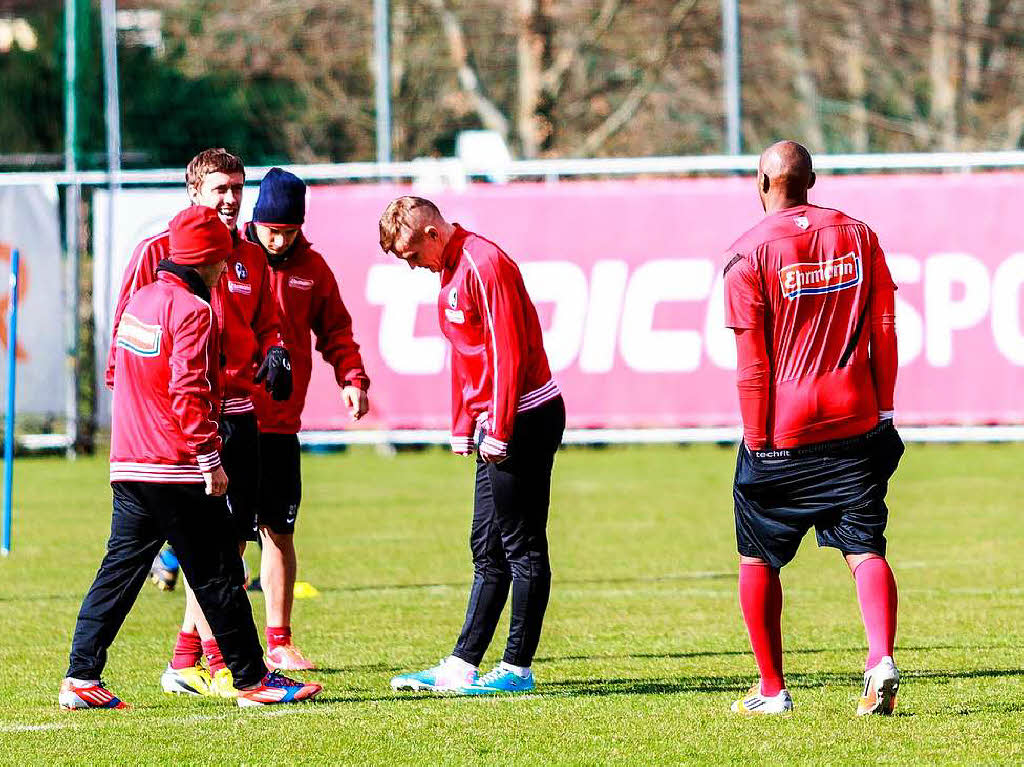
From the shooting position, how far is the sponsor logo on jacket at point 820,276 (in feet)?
22.9

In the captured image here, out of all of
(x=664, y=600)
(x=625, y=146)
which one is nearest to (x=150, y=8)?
(x=625, y=146)

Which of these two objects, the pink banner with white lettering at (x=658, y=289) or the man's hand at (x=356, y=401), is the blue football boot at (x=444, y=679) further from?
the pink banner with white lettering at (x=658, y=289)

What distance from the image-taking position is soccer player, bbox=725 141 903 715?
699 centimetres

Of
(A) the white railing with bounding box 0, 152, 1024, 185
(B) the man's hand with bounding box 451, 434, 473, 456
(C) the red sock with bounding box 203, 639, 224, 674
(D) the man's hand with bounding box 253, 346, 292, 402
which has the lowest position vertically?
(C) the red sock with bounding box 203, 639, 224, 674

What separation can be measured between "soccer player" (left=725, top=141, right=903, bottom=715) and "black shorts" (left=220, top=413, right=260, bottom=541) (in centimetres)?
205

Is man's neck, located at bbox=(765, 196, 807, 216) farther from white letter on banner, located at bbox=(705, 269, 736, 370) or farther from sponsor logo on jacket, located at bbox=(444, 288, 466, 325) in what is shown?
white letter on banner, located at bbox=(705, 269, 736, 370)

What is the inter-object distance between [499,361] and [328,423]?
11688mm

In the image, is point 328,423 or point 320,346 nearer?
point 320,346

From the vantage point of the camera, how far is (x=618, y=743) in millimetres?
6750

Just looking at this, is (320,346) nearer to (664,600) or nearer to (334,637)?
(334,637)

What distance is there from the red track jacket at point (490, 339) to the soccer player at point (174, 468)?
3.11 feet

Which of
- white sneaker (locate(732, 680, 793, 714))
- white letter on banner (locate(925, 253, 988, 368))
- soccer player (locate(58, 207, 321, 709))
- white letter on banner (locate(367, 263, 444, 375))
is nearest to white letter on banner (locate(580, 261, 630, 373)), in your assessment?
white letter on banner (locate(367, 263, 444, 375))

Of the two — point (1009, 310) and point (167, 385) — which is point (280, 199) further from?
point (1009, 310)

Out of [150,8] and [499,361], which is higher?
[150,8]
